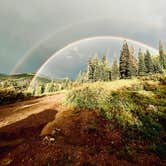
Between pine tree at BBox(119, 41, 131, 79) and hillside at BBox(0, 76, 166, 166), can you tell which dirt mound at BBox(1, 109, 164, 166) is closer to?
hillside at BBox(0, 76, 166, 166)

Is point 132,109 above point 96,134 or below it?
above

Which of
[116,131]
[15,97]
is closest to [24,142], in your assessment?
[116,131]

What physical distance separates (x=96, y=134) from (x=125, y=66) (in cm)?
5161

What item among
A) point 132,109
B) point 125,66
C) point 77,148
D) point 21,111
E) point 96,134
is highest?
point 125,66

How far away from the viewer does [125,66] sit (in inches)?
2489

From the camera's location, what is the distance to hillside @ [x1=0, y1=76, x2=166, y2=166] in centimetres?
1115

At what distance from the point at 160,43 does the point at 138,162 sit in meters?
84.1

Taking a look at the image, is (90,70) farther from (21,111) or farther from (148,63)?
(21,111)

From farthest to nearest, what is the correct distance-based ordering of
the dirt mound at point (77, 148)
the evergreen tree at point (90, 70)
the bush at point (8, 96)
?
the evergreen tree at point (90, 70) → the bush at point (8, 96) → the dirt mound at point (77, 148)

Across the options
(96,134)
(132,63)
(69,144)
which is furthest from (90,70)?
(69,144)

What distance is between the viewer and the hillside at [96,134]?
1115cm

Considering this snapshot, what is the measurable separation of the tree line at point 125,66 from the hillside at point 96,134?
4091 cm

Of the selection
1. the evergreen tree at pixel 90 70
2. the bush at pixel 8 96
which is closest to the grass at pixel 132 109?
the bush at pixel 8 96

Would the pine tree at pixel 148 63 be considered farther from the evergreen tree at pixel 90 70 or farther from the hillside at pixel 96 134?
the hillside at pixel 96 134
